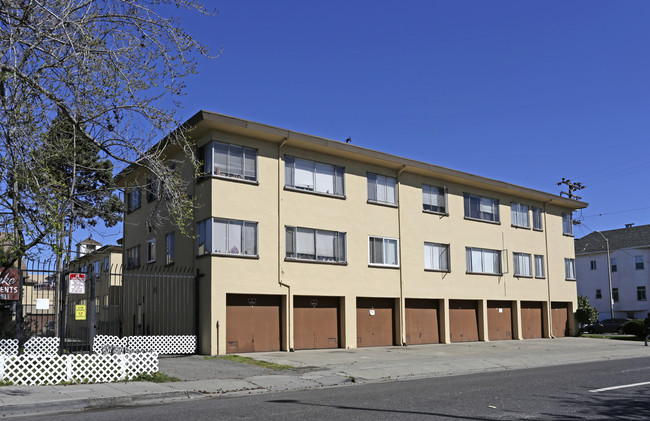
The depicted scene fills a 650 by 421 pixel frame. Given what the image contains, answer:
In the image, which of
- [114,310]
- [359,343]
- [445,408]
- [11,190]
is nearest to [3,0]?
[11,190]

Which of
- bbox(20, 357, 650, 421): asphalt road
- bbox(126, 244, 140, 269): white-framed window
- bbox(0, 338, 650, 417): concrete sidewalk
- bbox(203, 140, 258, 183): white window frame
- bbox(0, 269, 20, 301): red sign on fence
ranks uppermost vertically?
bbox(203, 140, 258, 183): white window frame

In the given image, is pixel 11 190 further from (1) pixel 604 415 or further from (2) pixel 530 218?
(2) pixel 530 218

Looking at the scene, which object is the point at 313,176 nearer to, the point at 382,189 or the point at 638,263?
the point at 382,189

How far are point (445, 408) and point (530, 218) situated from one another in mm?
27536

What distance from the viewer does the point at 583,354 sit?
2441 centimetres

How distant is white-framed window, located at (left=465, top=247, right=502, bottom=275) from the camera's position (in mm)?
31453

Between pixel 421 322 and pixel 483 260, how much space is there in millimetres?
5608

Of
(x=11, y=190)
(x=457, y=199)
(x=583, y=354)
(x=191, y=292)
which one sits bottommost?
(x=583, y=354)

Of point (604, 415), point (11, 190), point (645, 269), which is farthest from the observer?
point (645, 269)

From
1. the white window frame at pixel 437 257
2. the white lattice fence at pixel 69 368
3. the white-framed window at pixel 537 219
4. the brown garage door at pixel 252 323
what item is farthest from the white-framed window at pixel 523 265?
the white lattice fence at pixel 69 368

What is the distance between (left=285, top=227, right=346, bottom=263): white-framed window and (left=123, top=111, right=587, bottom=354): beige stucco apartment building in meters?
0.04

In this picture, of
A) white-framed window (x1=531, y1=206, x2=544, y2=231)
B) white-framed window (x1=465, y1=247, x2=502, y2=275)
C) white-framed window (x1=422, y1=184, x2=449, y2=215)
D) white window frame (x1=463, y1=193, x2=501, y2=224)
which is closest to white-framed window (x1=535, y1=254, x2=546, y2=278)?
white-framed window (x1=531, y1=206, x2=544, y2=231)

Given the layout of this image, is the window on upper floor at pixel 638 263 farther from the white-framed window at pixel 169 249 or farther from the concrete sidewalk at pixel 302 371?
the white-framed window at pixel 169 249

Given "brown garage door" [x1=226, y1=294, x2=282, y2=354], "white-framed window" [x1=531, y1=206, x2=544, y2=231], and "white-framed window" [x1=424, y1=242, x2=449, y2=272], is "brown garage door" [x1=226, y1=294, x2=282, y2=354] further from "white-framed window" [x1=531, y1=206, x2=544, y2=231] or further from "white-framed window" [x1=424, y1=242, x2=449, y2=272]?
"white-framed window" [x1=531, y1=206, x2=544, y2=231]
